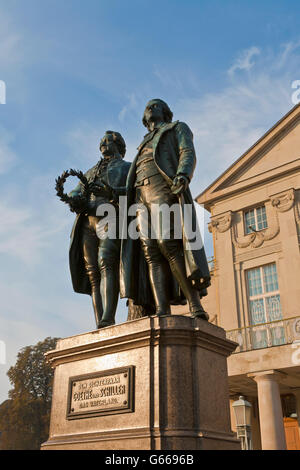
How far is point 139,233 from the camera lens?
5.22m

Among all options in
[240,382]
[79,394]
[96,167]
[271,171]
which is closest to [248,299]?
[240,382]

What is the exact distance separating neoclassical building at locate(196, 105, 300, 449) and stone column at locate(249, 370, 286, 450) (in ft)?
0.11

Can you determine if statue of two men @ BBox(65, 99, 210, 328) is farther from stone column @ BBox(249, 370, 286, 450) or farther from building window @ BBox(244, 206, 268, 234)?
building window @ BBox(244, 206, 268, 234)

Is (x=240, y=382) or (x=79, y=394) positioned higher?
(x=240, y=382)

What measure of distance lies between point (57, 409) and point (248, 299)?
57.2 feet

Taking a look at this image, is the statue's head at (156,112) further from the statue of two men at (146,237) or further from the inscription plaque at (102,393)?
the inscription plaque at (102,393)

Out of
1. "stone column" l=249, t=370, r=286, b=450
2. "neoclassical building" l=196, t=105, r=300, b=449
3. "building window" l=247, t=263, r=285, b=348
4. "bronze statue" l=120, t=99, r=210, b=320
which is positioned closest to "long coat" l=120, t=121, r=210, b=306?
"bronze statue" l=120, t=99, r=210, b=320

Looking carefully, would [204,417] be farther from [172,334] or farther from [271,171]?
[271,171]

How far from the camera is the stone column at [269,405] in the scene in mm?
16891

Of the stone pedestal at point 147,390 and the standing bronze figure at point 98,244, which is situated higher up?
the standing bronze figure at point 98,244

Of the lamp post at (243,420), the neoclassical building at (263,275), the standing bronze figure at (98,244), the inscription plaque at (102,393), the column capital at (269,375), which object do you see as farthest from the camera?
the neoclassical building at (263,275)

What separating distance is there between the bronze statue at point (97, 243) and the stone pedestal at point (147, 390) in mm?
783

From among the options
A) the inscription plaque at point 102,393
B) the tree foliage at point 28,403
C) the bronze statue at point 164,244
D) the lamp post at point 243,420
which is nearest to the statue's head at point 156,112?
the bronze statue at point 164,244

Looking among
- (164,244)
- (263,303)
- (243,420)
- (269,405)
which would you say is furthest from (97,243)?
(263,303)
